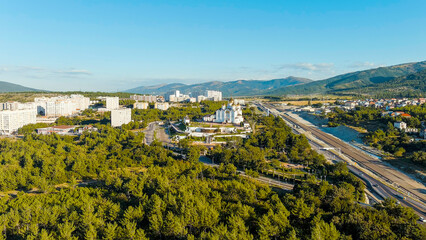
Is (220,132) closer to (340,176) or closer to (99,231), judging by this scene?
(340,176)

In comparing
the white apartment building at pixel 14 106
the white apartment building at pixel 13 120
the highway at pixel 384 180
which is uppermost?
the white apartment building at pixel 14 106

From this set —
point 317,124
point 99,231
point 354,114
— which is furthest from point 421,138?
point 99,231

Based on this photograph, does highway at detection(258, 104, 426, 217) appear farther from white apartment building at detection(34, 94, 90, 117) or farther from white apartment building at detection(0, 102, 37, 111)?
white apartment building at detection(0, 102, 37, 111)

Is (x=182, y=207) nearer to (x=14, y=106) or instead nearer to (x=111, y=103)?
(x=14, y=106)

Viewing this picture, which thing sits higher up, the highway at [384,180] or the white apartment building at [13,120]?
the white apartment building at [13,120]

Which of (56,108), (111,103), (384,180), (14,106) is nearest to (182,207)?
(384,180)

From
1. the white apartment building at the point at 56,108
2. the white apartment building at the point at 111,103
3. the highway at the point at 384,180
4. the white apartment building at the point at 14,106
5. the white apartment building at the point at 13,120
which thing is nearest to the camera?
the highway at the point at 384,180

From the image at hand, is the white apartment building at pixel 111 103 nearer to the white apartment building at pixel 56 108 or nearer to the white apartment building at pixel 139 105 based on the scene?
the white apartment building at pixel 139 105

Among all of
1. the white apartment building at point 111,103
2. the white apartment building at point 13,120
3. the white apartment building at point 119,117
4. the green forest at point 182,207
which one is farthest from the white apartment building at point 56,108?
the green forest at point 182,207

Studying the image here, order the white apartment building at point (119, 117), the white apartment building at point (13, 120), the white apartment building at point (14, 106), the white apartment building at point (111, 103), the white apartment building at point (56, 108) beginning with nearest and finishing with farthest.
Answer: the white apartment building at point (13, 120), the white apartment building at point (119, 117), the white apartment building at point (14, 106), the white apartment building at point (56, 108), the white apartment building at point (111, 103)
